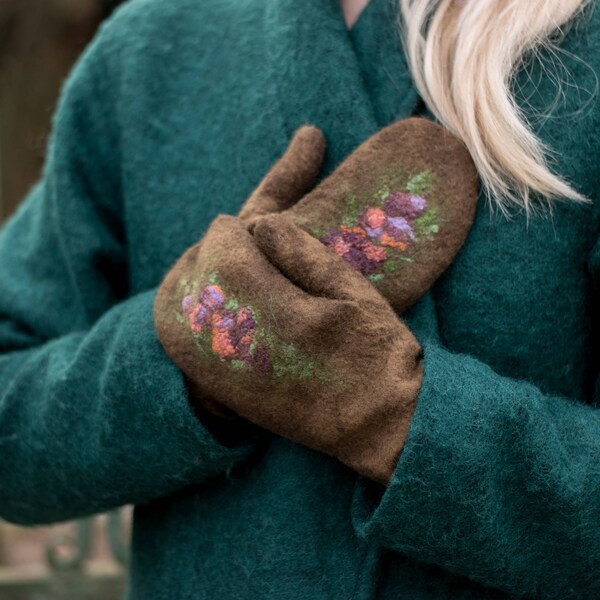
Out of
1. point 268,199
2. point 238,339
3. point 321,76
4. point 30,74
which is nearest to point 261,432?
point 238,339

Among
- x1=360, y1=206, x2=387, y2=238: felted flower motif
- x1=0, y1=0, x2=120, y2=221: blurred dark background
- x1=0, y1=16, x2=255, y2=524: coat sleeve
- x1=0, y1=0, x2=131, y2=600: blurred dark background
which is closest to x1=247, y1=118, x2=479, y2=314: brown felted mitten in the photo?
x1=360, y1=206, x2=387, y2=238: felted flower motif

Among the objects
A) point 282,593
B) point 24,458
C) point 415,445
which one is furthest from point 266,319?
point 24,458

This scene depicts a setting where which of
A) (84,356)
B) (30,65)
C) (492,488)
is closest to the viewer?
(492,488)

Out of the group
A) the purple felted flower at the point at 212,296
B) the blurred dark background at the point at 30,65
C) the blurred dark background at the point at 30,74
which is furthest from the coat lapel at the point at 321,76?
the blurred dark background at the point at 30,65

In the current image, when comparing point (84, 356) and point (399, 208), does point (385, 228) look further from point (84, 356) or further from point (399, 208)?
point (84, 356)

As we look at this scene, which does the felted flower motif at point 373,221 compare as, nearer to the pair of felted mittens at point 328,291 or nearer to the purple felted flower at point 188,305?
the pair of felted mittens at point 328,291

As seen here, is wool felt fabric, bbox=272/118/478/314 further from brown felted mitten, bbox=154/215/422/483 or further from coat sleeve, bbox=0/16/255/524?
coat sleeve, bbox=0/16/255/524

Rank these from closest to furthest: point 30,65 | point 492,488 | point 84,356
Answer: point 492,488
point 84,356
point 30,65
